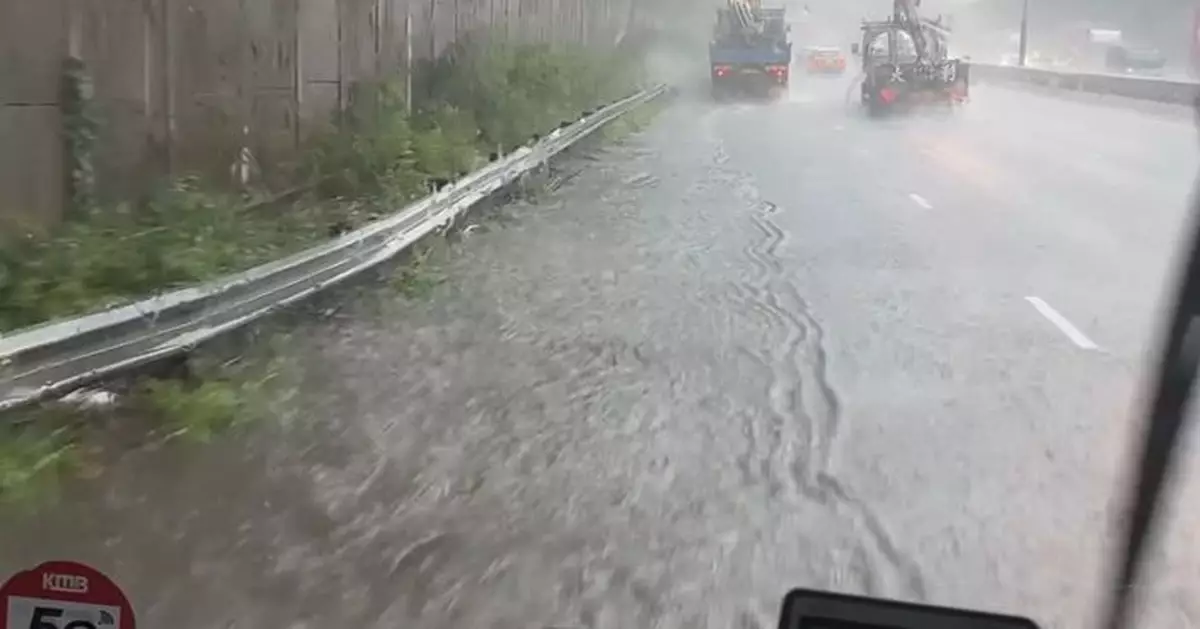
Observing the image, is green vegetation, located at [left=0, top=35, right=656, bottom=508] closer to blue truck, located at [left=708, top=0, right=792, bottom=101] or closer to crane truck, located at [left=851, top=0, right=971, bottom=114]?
crane truck, located at [left=851, top=0, right=971, bottom=114]

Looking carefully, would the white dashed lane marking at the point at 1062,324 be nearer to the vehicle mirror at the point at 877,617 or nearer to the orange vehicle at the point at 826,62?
the vehicle mirror at the point at 877,617

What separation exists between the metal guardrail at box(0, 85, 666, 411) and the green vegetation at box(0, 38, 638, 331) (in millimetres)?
143

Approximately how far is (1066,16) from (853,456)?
2.87m

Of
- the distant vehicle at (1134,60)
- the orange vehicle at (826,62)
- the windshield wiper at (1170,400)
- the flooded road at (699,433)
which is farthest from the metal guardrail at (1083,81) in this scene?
the windshield wiper at (1170,400)

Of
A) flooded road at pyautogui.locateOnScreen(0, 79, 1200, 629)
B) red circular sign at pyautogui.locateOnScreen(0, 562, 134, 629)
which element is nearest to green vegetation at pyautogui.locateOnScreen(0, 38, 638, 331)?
flooded road at pyautogui.locateOnScreen(0, 79, 1200, 629)

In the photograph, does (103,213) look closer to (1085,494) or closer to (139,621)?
(139,621)

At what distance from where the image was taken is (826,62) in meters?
17.6

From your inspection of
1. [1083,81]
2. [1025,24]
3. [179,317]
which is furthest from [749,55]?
[179,317]

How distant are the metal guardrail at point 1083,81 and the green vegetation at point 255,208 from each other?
333 centimetres

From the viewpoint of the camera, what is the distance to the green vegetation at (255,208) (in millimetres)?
5414

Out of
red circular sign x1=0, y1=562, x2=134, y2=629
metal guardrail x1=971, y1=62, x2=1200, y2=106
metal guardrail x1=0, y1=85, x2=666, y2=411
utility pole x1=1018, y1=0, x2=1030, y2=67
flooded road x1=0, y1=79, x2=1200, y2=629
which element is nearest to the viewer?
red circular sign x1=0, y1=562, x2=134, y2=629

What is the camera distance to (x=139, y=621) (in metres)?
3.15

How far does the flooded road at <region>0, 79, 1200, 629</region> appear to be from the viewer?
145 inches

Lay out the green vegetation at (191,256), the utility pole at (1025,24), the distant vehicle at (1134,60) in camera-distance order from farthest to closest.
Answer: the utility pole at (1025,24)
the distant vehicle at (1134,60)
the green vegetation at (191,256)
